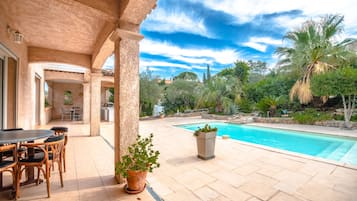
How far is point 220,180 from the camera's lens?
9.00 ft

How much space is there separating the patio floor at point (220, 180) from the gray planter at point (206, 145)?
0.14 metres

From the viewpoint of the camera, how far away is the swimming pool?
5020 millimetres

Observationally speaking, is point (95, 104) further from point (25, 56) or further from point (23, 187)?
point (23, 187)

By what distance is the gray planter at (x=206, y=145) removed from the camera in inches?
147

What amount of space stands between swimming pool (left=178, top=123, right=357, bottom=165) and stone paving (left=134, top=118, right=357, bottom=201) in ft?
6.97

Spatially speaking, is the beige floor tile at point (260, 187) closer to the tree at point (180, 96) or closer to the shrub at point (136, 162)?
the shrub at point (136, 162)

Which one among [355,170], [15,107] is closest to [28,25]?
[15,107]

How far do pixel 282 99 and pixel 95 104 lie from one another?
11598 millimetres

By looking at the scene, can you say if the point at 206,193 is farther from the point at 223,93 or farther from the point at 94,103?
the point at 223,93

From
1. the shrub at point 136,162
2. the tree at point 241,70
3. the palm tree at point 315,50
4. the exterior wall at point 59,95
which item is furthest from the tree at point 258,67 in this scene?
the shrub at point 136,162

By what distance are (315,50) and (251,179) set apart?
1058cm

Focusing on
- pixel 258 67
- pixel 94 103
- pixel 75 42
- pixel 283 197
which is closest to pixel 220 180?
pixel 283 197

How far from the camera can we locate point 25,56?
5.04 metres

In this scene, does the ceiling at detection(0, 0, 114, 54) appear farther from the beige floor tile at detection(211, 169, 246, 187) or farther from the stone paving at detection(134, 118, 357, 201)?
the beige floor tile at detection(211, 169, 246, 187)
